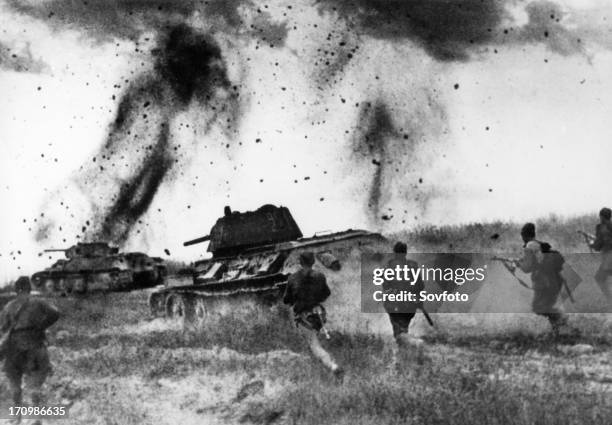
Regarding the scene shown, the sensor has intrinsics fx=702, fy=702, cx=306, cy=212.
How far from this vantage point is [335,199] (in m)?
11.7

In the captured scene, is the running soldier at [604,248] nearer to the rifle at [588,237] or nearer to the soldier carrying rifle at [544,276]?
the rifle at [588,237]

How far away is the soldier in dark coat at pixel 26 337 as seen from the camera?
9758 mm

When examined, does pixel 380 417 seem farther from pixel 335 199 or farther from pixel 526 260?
pixel 335 199

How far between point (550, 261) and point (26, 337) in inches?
290

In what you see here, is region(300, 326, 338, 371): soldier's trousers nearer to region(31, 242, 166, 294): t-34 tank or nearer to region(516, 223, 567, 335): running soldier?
region(516, 223, 567, 335): running soldier

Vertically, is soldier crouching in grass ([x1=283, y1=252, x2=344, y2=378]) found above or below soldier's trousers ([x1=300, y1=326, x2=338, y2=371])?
above

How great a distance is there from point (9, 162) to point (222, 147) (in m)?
3.47

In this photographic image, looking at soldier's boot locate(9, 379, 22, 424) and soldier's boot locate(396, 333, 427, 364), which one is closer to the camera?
soldier's boot locate(396, 333, 427, 364)

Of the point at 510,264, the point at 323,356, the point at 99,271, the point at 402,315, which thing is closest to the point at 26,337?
the point at 323,356

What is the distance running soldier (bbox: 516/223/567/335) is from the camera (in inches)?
380

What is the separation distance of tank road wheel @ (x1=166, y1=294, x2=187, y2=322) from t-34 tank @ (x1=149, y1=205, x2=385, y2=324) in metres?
0.02

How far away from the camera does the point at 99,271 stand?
15688mm

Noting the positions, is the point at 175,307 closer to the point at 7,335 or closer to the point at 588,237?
the point at 7,335

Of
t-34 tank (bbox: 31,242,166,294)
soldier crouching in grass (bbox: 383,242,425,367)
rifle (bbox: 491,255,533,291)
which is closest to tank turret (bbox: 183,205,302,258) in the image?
t-34 tank (bbox: 31,242,166,294)
